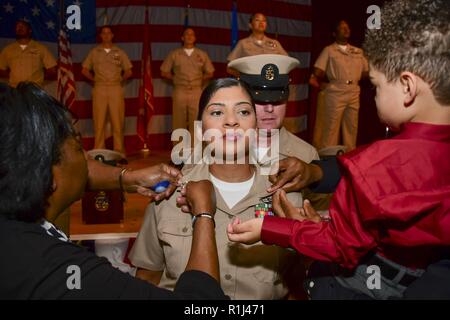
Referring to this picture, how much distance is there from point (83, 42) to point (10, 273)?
670 centimetres

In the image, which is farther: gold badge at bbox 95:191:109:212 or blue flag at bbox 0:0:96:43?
blue flag at bbox 0:0:96:43

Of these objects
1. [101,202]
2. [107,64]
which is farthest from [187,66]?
[101,202]

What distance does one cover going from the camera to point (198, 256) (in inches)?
49.3

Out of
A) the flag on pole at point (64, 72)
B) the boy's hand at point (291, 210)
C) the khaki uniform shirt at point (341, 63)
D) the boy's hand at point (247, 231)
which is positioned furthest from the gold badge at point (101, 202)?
the khaki uniform shirt at point (341, 63)

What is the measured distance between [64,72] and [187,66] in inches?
73.1

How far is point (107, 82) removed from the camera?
22.9 feet

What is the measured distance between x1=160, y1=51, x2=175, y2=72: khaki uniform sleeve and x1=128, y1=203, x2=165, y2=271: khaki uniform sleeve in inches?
219

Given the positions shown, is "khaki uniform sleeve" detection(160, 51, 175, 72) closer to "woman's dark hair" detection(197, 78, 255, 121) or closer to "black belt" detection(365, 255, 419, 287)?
"woman's dark hair" detection(197, 78, 255, 121)

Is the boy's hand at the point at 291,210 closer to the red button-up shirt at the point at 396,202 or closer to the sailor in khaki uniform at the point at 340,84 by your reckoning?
the red button-up shirt at the point at 396,202

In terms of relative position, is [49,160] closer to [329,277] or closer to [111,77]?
[329,277]

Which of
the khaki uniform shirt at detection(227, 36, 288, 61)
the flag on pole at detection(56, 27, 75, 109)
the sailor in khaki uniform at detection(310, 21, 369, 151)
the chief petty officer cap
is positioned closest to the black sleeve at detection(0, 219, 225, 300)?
the chief petty officer cap

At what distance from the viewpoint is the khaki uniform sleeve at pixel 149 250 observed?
5.86 ft

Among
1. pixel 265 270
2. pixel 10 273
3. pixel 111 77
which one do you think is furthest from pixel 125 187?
pixel 111 77

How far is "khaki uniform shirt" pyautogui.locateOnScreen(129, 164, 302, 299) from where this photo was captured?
1.69m
